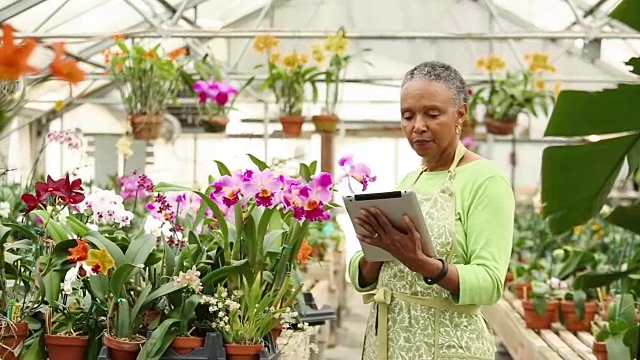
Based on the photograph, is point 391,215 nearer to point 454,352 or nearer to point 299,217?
point 454,352

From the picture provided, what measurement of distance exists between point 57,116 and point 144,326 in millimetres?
7518

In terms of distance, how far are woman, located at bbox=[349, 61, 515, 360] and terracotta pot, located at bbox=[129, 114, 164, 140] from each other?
3779 mm

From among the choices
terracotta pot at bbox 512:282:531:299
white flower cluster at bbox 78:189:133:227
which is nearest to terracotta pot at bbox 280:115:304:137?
terracotta pot at bbox 512:282:531:299

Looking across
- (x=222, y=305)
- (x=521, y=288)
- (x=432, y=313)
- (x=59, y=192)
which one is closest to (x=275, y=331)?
(x=222, y=305)

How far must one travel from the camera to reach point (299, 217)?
6.61 feet

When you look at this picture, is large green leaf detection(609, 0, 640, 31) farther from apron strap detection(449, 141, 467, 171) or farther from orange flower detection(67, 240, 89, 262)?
orange flower detection(67, 240, 89, 262)

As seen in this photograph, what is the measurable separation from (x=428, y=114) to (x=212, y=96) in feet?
12.4

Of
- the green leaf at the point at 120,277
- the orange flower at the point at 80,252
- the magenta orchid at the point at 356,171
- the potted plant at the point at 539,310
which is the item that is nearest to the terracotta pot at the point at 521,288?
the potted plant at the point at 539,310

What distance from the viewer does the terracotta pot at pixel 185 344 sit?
2.00 m

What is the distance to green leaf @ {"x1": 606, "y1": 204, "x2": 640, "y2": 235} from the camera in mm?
823

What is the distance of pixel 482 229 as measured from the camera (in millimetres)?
1545

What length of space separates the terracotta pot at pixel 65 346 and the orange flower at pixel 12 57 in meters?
1.47

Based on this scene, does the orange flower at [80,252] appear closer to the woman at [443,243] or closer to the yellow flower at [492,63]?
the woman at [443,243]

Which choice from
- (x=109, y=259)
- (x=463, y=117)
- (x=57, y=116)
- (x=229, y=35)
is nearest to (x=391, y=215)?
(x=463, y=117)
